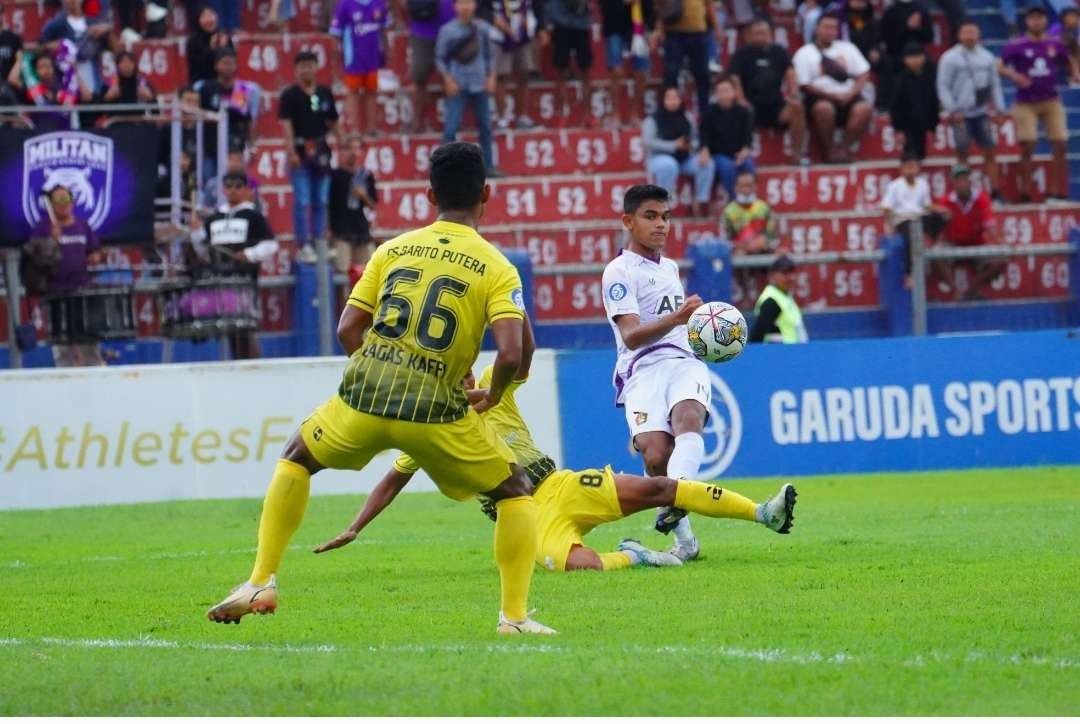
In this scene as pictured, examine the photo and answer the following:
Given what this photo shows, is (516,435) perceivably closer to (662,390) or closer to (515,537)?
(662,390)

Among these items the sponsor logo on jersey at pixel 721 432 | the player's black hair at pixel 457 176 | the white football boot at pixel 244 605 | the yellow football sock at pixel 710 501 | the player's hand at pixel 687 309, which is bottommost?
the sponsor logo on jersey at pixel 721 432

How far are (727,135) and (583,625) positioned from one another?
17.3 meters

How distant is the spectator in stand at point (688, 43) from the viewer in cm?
2594

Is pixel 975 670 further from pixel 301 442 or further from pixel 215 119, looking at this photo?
pixel 215 119

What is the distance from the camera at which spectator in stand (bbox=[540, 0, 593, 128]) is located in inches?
1044

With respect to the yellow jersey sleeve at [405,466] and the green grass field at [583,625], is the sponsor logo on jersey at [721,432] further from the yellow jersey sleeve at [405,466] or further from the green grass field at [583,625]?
the yellow jersey sleeve at [405,466]

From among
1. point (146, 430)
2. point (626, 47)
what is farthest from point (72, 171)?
point (626, 47)

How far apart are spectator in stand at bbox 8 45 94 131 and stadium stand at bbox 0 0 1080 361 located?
212 centimetres

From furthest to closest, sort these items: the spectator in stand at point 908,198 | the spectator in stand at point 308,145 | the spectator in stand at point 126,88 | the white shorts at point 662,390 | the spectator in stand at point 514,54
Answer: the spectator in stand at point 514,54 < the spectator in stand at point 908,198 < the spectator in stand at point 126,88 < the spectator in stand at point 308,145 < the white shorts at point 662,390

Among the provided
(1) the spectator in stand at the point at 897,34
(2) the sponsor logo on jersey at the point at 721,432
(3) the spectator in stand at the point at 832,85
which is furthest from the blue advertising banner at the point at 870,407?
(1) the spectator in stand at the point at 897,34

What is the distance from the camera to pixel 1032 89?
26.7 metres

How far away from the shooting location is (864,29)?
90.0 ft

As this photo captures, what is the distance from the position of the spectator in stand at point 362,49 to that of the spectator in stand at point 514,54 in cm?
157

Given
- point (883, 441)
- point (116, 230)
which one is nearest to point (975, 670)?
point (883, 441)
